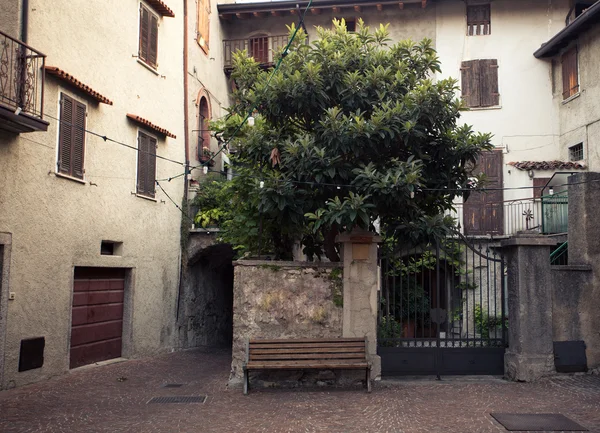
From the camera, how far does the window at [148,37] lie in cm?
1405

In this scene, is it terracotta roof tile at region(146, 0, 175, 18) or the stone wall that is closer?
the stone wall

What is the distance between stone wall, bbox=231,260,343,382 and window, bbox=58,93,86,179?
12.7 ft

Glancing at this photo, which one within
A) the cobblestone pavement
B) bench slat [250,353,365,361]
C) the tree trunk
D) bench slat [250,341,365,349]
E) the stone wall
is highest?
the tree trunk

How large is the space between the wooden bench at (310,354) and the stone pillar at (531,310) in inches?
99.5

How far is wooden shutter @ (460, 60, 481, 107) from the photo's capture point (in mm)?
19641

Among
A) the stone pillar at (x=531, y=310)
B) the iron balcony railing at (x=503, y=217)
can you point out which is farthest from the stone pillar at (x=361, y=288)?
the iron balcony railing at (x=503, y=217)

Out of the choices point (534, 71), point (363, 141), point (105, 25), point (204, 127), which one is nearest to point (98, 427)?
point (363, 141)

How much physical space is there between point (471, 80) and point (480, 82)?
0.95 ft

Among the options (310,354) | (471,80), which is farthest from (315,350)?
(471,80)

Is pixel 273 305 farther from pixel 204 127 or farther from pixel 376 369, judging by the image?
pixel 204 127

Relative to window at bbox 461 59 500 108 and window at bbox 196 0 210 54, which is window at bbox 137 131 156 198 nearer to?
window at bbox 196 0 210 54

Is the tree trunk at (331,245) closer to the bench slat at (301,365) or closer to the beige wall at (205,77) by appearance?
the bench slat at (301,365)

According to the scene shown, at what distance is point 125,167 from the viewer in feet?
43.0

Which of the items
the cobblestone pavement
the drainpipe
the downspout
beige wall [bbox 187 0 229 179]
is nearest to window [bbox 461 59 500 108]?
beige wall [bbox 187 0 229 179]
